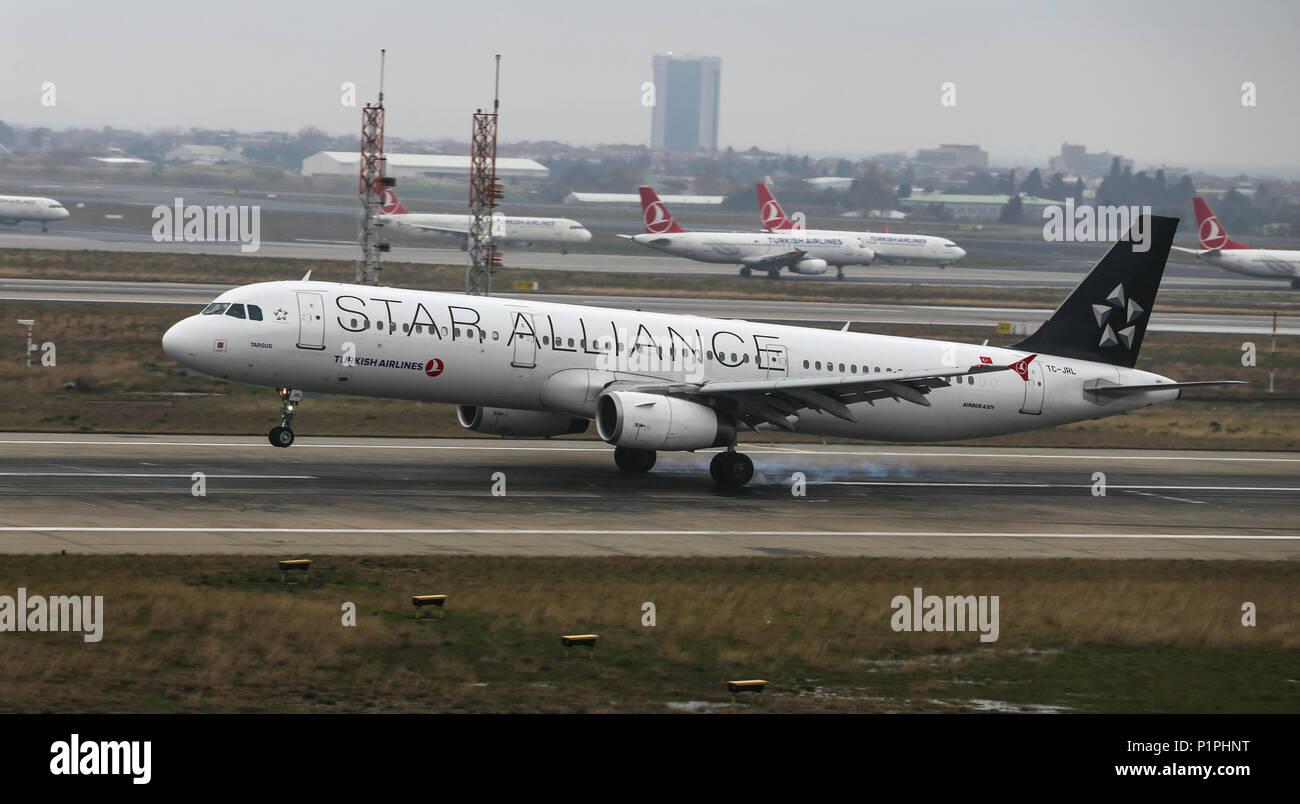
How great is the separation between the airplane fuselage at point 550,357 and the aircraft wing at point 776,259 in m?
86.0

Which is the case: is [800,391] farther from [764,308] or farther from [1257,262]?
[1257,262]

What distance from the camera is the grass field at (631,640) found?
2022 centimetres

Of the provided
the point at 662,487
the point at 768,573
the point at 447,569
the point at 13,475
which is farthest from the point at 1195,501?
the point at 13,475

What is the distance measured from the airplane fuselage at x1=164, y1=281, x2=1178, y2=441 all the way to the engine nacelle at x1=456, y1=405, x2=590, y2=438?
4.47ft

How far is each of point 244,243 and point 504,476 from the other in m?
109

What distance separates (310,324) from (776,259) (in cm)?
9539

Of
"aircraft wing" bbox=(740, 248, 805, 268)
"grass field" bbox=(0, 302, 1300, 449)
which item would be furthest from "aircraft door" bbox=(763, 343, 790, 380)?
"aircraft wing" bbox=(740, 248, 805, 268)

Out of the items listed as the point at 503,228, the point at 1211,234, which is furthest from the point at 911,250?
the point at 503,228

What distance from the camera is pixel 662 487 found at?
4072cm

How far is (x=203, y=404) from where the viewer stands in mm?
51625

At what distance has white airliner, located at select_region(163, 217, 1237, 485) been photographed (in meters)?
38.1

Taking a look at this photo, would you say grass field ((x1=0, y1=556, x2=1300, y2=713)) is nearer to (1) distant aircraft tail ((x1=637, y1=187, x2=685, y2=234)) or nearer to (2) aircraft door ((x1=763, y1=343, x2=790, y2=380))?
(2) aircraft door ((x1=763, y1=343, x2=790, y2=380))

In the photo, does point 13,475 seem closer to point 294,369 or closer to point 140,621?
point 294,369

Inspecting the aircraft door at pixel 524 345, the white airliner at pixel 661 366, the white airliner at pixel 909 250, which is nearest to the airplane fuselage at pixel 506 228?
the white airliner at pixel 909 250
